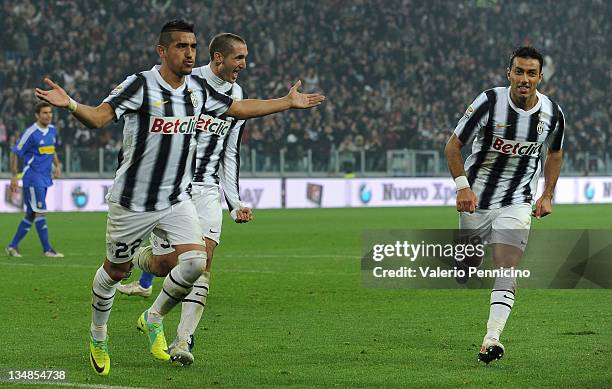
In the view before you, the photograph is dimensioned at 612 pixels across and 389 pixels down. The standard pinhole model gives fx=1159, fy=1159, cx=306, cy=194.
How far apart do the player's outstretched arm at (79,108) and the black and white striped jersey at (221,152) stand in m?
1.58

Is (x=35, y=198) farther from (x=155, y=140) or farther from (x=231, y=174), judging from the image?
(x=155, y=140)

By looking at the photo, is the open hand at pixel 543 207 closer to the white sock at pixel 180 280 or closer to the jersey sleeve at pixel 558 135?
the jersey sleeve at pixel 558 135

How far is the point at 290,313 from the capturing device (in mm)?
10094

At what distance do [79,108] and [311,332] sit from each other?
3112mm

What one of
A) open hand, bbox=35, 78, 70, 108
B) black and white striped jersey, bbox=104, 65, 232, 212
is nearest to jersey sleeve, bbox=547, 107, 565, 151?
black and white striped jersey, bbox=104, 65, 232, 212

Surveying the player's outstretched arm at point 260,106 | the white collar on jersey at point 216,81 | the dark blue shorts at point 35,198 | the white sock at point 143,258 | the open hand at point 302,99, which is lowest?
the dark blue shorts at point 35,198

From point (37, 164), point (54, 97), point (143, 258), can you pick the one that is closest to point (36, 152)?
point (37, 164)

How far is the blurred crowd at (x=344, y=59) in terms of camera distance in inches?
1305

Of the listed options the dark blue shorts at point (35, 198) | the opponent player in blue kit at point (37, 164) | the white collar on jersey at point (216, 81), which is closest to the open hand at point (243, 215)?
the white collar on jersey at point (216, 81)

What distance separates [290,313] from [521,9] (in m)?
37.3

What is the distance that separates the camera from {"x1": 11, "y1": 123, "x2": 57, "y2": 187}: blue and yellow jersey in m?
16.0

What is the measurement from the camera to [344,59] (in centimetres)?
3944

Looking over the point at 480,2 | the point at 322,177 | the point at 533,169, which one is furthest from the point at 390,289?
the point at 480,2

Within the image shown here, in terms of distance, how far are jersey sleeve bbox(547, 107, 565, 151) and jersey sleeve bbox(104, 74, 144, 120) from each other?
9.62 feet
